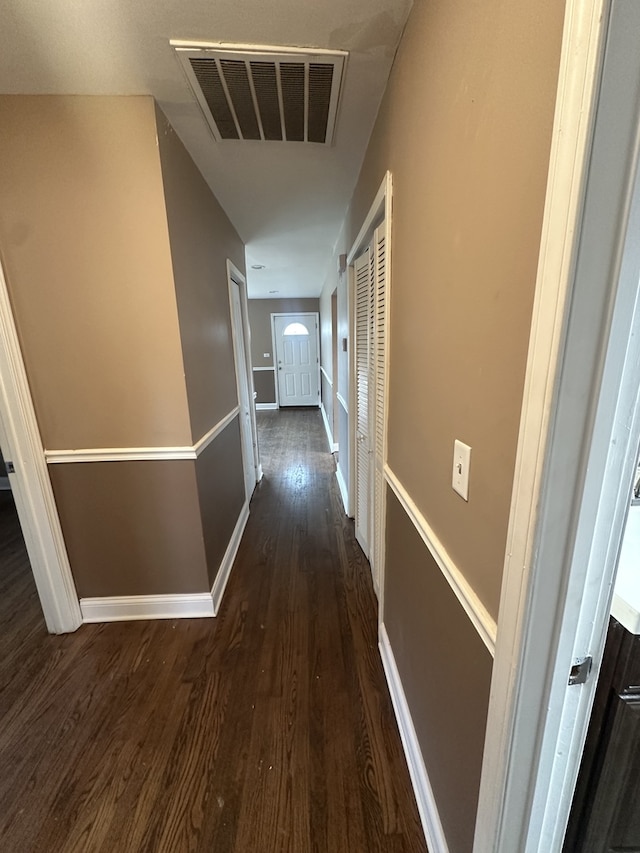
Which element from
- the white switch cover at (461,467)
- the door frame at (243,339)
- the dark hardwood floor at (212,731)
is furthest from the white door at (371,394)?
the door frame at (243,339)

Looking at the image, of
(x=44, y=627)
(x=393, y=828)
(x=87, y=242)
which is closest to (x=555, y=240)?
(x=393, y=828)

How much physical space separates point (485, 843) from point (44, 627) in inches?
84.9

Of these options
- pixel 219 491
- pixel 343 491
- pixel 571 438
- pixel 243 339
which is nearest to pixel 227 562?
pixel 219 491

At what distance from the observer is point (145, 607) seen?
1.90 m

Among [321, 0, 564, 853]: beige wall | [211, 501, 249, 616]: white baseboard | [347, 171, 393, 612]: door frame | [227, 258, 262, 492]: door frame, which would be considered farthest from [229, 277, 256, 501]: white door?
[321, 0, 564, 853]: beige wall

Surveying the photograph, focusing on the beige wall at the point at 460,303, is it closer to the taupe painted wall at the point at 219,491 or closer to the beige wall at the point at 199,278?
the beige wall at the point at 199,278

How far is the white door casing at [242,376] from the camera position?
2821 millimetres

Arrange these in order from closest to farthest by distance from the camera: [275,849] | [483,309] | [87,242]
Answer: [483,309] < [275,849] < [87,242]

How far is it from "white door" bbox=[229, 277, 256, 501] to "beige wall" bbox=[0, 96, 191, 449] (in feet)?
3.80

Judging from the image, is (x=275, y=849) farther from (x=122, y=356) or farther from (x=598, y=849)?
(x=122, y=356)

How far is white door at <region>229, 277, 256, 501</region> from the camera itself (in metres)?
2.86

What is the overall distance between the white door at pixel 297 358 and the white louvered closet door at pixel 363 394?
5.53 metres

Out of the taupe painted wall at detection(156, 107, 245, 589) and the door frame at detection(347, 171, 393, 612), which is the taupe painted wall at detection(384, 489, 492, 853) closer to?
the door frame at detection(347, 171, 393, 612)

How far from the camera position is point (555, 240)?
452 millimetres
